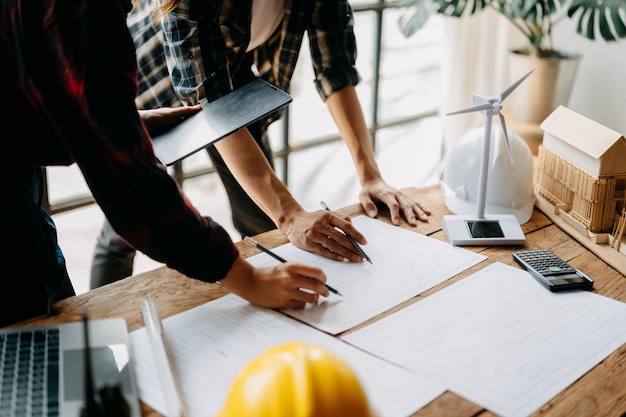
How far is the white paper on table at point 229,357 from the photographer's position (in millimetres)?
866

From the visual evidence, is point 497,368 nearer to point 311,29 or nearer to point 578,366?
point 578,366

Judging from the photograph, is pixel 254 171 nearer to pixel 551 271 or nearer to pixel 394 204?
pixel 394 204

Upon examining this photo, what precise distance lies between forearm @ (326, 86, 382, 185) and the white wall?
4.58ft

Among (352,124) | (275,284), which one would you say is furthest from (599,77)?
(275,284)

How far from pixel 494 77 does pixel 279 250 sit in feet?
5.98

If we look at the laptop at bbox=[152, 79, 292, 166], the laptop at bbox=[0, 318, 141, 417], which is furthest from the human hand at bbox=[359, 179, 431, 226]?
the laptop at bbox=[0, 318, 141, 417]

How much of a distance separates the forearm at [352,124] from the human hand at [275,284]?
60 cm

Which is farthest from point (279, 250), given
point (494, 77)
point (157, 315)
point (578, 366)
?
point (494, 77)

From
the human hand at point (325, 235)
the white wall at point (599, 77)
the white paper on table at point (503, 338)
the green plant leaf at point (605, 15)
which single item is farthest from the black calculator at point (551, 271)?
the white wall at point (599, 77)

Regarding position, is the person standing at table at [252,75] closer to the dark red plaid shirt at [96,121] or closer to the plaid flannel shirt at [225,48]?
the plaid flannel shirt at [225,48]

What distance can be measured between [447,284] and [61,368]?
63 centimetres

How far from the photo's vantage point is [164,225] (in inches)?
37.5

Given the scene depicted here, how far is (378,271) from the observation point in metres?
1.22

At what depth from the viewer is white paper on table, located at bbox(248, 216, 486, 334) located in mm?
1073
